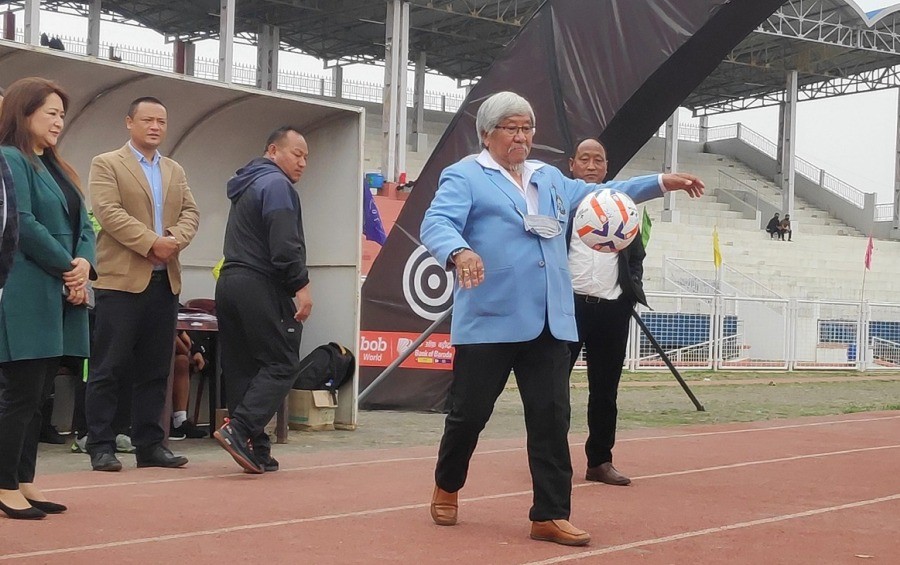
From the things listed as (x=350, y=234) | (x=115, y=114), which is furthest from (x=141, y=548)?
(x=115, y=114)

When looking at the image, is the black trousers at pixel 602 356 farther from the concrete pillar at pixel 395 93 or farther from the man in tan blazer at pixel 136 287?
the concrete pillar at pixel 395 93

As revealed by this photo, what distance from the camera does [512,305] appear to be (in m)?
5.00

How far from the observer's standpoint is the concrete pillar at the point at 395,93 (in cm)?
3562

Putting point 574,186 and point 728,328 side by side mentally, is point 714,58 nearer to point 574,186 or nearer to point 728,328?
point 574,186

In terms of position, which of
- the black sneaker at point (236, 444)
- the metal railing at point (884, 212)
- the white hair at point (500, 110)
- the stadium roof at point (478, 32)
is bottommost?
the black sneaker at point (236, 444)

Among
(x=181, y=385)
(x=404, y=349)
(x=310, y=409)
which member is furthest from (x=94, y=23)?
(x=181, y=385)

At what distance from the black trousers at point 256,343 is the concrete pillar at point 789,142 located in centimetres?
4028

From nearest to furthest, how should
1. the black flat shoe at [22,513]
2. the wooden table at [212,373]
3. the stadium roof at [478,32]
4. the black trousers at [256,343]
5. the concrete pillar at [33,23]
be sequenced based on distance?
the black flat shoe at [22,513], the black trousers at [256,343], the wooden table at [212,373], the concrete pillar at [33,23], the stadium roof at [478,32]

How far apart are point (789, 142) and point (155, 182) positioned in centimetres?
4314

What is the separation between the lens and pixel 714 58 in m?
9.95

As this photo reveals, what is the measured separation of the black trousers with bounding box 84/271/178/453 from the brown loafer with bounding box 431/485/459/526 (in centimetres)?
243

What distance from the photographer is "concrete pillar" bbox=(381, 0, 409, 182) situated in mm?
35625

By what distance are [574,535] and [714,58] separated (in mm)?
6056

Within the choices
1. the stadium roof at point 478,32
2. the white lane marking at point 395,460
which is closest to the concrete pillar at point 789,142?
the stadium roof at point 478,32
